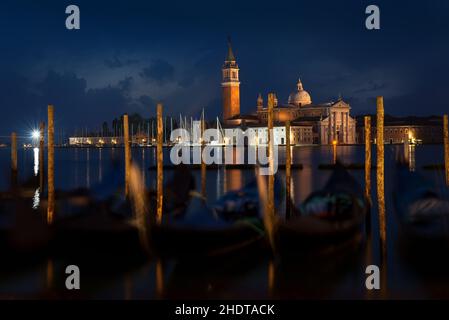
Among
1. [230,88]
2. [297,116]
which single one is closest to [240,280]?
[297,116]

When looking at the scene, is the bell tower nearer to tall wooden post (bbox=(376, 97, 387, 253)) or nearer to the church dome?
the church dome

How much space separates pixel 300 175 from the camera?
28.9 metres

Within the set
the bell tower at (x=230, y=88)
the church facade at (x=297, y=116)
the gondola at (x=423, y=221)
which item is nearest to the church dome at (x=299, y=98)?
the church facade at (x=297, y=116)

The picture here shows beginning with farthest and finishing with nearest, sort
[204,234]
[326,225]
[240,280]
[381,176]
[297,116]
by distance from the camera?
[297,116]
[381,176]
[326,225]
[204,234]
[240,280]

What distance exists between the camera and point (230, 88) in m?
86.7

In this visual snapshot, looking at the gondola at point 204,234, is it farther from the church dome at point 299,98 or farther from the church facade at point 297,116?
the church dome at point 299,98

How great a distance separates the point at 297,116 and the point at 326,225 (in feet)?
244

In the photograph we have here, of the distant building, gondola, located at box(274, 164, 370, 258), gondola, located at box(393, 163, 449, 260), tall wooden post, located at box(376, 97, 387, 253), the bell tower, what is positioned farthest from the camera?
the distant building

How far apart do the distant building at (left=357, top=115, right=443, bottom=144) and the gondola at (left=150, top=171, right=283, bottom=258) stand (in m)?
75.6

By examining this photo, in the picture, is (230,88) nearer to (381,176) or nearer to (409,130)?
(409,130)

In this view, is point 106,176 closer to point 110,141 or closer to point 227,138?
point 227,138

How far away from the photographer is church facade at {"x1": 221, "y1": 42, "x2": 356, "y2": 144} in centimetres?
7750

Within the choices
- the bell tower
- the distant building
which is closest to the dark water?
the distant building

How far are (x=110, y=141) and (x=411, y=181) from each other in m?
96.9
